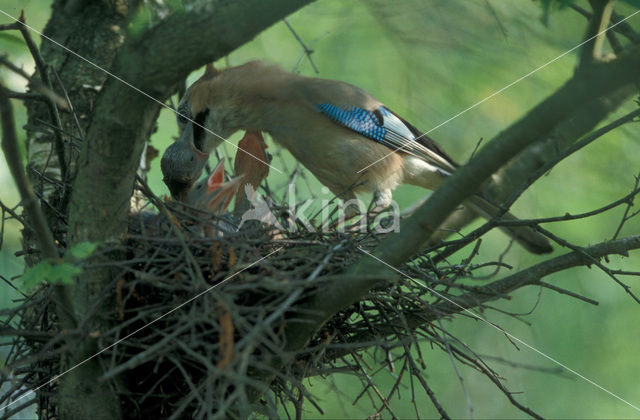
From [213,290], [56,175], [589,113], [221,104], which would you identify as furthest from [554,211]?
[56,175]

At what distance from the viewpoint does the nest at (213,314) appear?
2.73 meters

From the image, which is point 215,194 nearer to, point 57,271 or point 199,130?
point 199,130

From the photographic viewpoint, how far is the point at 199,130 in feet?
16.9

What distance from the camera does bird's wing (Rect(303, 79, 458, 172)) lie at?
15.8ft

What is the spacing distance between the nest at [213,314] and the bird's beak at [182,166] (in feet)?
3.33

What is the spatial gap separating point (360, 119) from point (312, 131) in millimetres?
373

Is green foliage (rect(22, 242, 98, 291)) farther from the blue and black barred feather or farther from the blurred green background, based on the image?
the blue and black barred feather

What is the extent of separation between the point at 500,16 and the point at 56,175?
3.41 m

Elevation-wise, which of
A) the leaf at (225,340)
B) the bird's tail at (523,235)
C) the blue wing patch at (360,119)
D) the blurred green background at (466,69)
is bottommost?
the leaf at (225,340)

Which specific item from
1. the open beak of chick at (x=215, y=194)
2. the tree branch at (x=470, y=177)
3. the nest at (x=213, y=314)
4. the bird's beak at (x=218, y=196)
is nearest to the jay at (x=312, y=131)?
the open beak of chick at (x=215, y=194)

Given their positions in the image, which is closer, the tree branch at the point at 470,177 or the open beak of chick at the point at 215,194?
the tree branch at the point at 470,177

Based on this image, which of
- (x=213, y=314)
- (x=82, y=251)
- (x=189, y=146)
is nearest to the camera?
(x=82, y=251)

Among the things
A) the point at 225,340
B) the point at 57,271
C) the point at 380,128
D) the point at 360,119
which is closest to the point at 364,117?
the point at 360,119

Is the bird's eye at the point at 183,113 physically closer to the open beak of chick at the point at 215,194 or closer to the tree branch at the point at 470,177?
the open beak of chick at the point at 215,194
